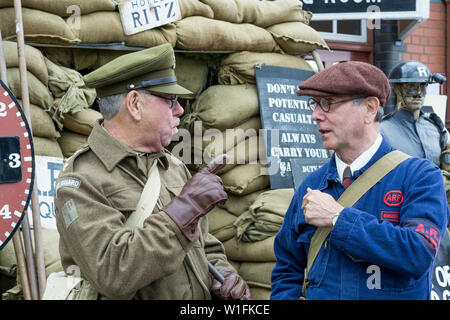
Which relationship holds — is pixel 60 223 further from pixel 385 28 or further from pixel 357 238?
pixel 385 28

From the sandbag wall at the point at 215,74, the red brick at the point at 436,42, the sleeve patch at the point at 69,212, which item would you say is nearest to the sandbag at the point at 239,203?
the sandbag wall at the point at 215,74

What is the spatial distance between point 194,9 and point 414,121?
1.86 m

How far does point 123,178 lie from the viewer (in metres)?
2.38

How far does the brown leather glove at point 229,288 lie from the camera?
2.45 meters

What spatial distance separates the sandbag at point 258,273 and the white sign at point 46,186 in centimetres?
147

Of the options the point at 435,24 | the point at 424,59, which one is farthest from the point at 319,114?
the point at 435,24

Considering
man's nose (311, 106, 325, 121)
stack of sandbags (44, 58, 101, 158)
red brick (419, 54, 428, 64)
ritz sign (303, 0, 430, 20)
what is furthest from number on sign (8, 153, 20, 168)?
red brick (419, 54, 428, 64)

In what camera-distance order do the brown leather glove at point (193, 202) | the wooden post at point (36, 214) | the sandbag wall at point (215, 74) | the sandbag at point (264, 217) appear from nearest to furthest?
1. the brown leather glove at point (193, 202)
2. the wooden post at point (36, 214)
3. the sandbag wall at point (215, 74)
4. the sandbag at point (264, 217)

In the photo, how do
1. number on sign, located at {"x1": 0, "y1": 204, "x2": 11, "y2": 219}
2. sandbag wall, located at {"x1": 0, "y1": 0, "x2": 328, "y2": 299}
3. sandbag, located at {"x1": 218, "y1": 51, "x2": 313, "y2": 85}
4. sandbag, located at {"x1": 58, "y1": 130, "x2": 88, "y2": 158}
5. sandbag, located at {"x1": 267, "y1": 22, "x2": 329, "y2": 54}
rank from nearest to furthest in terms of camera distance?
number on sign, located at {"x1": 0, "y1": 204, "x2": 11, "y2": 219} → sandbag wall, located at {"x1": 0, "y1": 0, "x2": 328, "y2": 299} → sandbag, located at {"x1": 58, "y1": 130, "x2": 88, "y2": 158} → sandbag, located at {"x1": 218, "y1": 51, "x2": 313, "y2": 85} → sandbag, located at {"x1": 267, "y1": 22, "x2": 329, "y2": 54}

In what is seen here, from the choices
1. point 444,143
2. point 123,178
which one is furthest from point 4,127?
point 444,143

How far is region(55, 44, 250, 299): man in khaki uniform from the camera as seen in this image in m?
2.18

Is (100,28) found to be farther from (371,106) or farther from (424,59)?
(424,59)

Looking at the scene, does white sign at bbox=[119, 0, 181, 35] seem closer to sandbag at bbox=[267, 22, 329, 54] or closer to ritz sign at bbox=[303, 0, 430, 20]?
sandbag at bbox=[267, 22, 329, 54]

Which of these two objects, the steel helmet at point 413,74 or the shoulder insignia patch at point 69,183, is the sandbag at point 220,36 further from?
the shoulder insignia patch at point 69,183
